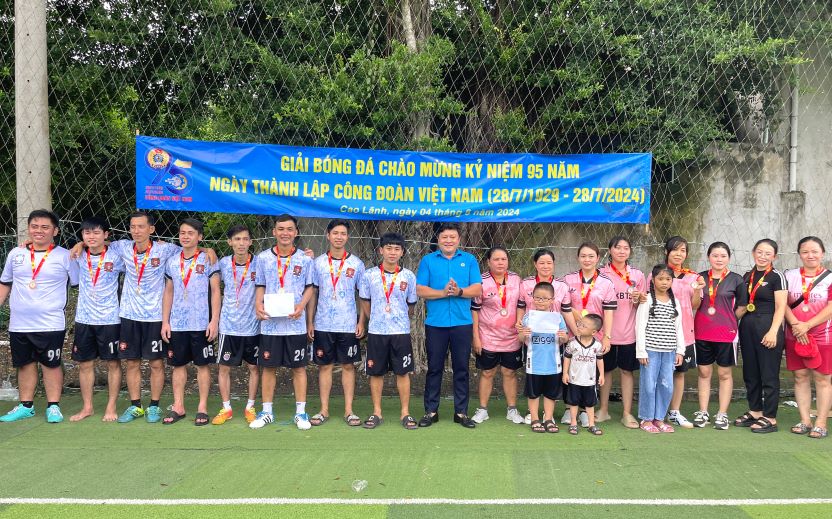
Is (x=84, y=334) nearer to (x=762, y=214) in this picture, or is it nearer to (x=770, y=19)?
(x=762, y=214)

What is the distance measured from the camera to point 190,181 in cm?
580

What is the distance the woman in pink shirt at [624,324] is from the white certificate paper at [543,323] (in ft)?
1.93

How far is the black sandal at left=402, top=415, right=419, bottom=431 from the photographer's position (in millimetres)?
4945

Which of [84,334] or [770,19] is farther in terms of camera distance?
[770,19]

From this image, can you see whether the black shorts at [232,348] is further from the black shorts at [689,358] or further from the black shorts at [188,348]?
the black shorts at [689,358]

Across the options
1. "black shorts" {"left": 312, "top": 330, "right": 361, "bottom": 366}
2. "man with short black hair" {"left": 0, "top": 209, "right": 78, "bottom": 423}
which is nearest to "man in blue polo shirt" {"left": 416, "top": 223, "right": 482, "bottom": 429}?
"black shorts" {"left": 312, "top": 330, "right": 361, "bottom": 366}

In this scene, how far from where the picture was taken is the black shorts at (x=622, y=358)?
16.7ft

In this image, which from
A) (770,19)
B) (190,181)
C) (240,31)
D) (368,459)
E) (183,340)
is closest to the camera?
(368,459)

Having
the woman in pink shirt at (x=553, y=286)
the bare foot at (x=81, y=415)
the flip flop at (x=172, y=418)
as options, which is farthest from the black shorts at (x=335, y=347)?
the bare foot at (x=81, y=415)

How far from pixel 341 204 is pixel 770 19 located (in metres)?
4.94

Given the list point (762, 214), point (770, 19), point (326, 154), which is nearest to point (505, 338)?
point (326, 154)

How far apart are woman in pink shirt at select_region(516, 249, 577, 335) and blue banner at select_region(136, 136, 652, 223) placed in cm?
107

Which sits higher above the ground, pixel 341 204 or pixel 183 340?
pixel 341 204

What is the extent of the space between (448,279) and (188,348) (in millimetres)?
2097
